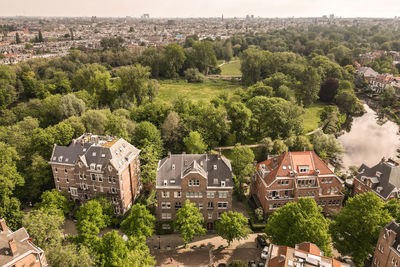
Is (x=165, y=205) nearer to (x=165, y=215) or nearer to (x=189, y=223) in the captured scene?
(x=165, y=215)

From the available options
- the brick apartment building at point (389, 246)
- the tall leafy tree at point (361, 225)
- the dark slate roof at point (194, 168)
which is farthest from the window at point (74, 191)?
the brick apartment building at point (389, 246)

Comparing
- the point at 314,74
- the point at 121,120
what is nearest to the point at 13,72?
the point at 121,120

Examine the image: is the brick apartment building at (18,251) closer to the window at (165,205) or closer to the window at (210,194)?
the window at (165,205)

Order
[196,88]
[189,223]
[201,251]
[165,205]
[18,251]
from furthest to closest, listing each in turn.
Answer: [196,88] → [165,205] → [201,251] → [189,223] → [18,251]

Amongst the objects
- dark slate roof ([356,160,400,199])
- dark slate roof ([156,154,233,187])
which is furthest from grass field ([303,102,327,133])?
dark slate roof ([156,154,233,187])

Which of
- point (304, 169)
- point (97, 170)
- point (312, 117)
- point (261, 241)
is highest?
point (304, 169)

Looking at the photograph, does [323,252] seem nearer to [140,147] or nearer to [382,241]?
[382,241]

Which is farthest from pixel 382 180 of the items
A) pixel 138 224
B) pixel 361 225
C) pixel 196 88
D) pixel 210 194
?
pixel 196 88

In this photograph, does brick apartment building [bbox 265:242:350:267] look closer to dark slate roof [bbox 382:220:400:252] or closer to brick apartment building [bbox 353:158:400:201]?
dark slate roof [bbox 382:220:400:252]
